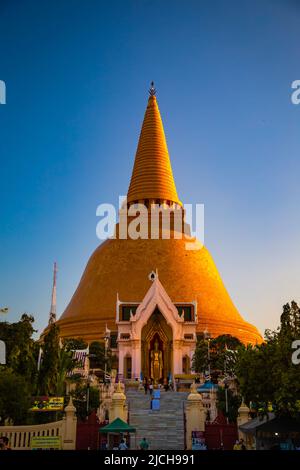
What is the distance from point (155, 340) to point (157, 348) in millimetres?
580

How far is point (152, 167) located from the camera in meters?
56.8

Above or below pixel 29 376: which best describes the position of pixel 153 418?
below

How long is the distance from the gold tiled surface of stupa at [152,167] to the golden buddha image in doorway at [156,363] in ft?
57.6

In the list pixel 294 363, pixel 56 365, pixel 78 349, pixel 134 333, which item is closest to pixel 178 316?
pixel 134 333

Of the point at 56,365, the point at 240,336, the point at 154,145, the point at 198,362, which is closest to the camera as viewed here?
the point at 56,365

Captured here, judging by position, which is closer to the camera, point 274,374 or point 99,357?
point 274,374

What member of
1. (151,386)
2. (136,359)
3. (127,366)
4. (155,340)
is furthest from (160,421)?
(155,340)

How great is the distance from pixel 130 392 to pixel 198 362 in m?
6.35

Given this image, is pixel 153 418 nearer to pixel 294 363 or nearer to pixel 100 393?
pixel 100 393

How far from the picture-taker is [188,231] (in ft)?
183

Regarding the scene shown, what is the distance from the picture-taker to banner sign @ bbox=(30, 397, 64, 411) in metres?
24.6

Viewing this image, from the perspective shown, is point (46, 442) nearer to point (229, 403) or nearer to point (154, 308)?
point (229, 403)

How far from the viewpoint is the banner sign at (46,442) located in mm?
21344

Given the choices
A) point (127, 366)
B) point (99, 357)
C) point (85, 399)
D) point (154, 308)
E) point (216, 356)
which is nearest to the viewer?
point (85, 399)
